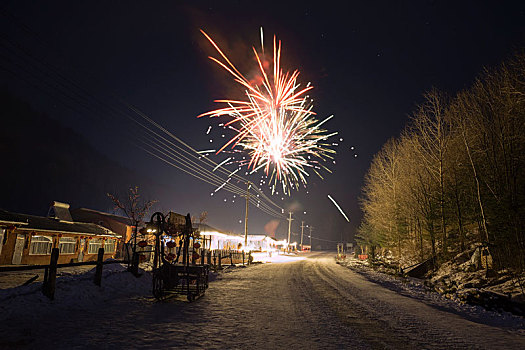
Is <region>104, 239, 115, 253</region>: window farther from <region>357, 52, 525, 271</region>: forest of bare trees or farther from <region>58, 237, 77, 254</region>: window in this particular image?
<region>357, 52, 525, 271</region>: forest of bare trees

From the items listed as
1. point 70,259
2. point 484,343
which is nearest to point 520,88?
point 484,343

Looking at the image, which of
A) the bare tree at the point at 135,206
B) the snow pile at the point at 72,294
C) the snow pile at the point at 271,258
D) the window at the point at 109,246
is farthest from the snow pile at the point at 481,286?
the window at the point at 109,246

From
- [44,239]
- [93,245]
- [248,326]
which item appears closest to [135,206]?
[93,245]

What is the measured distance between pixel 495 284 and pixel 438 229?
10.9m

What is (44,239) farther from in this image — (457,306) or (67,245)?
(457,306)

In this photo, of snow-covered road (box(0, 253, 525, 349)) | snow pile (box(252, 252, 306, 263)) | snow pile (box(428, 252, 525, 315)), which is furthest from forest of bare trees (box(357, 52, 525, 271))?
snow pile (box(252, 252, 306, 263))

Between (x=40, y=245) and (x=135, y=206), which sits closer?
(x=40, y=245)

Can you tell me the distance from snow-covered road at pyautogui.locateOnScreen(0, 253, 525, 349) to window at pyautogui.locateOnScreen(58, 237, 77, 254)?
2118 cm

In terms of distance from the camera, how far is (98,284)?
10.6 metres

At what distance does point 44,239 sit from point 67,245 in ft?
9.85

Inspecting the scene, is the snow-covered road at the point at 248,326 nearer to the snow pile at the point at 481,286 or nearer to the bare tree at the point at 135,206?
the snow pile at the point at 481,286

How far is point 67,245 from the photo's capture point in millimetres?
27469

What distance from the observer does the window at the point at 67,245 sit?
26.7 meters

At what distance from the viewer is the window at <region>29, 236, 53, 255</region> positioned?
928 inches
